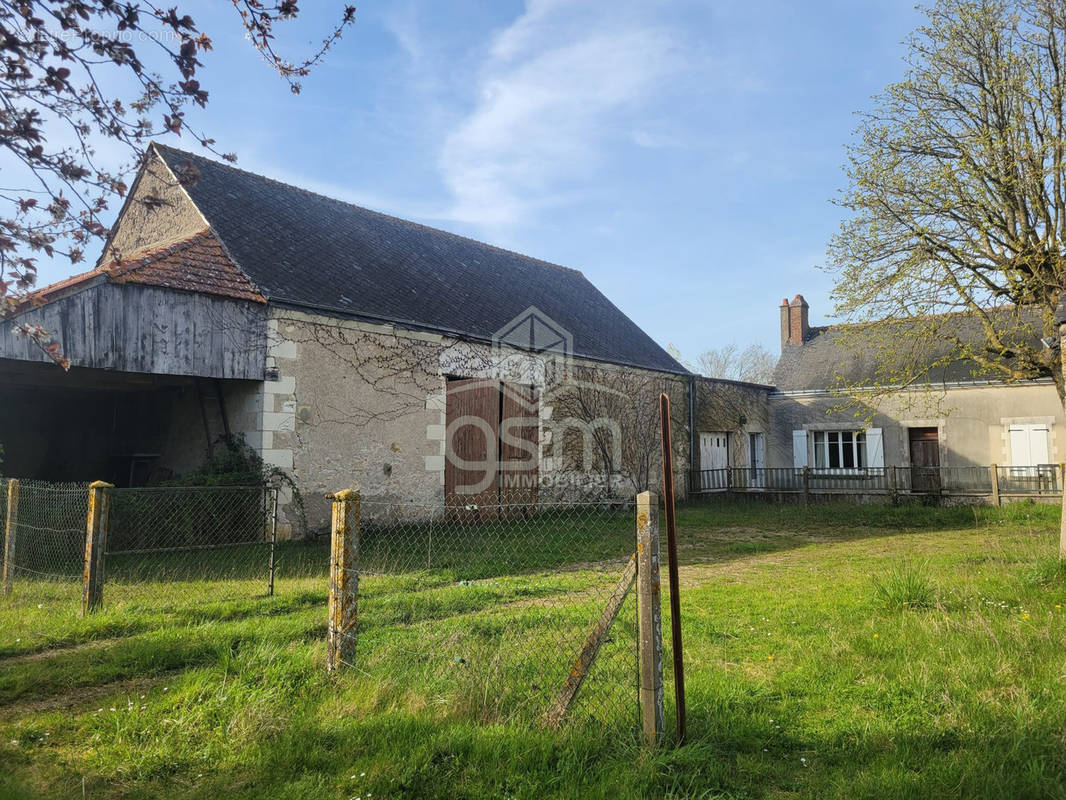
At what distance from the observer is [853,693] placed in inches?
148

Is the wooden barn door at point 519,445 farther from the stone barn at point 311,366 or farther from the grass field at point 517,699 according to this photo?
the grass field at point 517,699

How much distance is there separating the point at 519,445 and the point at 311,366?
4744 mm

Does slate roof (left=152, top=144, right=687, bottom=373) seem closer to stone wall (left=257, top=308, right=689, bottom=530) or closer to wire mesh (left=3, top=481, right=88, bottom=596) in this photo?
stone wall (left=257, top=308, right=689, bottom=530)

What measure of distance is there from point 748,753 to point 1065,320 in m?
6.89

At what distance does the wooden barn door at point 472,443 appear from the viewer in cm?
1234

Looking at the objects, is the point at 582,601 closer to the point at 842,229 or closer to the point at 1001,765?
the point at 1001,765

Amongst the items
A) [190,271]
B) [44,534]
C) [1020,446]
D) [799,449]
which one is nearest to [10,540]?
[44,534]

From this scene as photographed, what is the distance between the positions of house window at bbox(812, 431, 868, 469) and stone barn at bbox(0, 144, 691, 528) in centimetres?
700

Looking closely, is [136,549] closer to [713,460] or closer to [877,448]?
[713,460]

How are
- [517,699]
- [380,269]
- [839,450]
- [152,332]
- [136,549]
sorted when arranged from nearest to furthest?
[517,699] < [136,549] < [152,332] < [380,269] < [839,450]

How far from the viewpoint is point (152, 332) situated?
909cm

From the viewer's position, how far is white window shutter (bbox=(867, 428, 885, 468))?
19328 mm

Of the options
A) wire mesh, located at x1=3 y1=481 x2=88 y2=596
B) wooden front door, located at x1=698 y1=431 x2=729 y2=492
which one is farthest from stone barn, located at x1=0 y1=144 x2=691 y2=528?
wooden front door, located at x1=698 y1=431 x2=729 y2=492

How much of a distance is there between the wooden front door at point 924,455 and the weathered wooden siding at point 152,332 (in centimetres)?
1611
